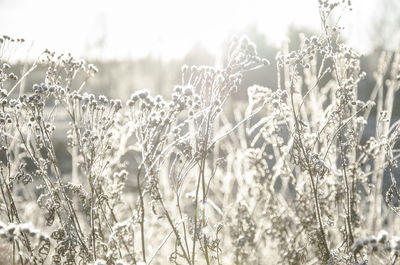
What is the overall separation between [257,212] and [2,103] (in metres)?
3.24

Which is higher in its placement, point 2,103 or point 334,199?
point 2,103

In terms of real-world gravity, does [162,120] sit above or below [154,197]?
above

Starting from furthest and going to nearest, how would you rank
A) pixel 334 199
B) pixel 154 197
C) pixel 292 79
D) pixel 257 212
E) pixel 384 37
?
pixel 384 37
pixel 257 212
pixel 334 199
pixel 292 79
pixel 154 197

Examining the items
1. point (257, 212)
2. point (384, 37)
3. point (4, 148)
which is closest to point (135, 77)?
point (384, 37)

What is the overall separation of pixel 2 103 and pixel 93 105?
55 cm

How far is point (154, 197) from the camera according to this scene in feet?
8.91

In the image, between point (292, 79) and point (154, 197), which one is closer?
point (154, 197)

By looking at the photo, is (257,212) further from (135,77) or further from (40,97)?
(135,77)

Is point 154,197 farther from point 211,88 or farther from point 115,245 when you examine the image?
point 211,88

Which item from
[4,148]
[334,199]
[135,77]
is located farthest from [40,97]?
[135,77]

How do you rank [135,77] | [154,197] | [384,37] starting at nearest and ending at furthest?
[154,197]
[135,77]
[384,37]

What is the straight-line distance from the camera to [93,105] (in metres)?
2.85

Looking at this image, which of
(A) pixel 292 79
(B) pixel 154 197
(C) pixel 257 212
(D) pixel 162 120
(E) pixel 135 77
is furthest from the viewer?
(E) pixel 135 77

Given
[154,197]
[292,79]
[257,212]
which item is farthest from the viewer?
[257,212]
